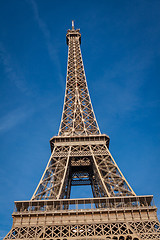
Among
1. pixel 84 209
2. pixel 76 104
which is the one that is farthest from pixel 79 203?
pixel 76 104

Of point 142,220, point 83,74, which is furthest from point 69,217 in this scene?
point 83,74

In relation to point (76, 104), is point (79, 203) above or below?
below

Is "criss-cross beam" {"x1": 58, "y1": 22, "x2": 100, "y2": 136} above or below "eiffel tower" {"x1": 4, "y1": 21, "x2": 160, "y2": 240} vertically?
above

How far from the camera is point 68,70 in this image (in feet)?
166

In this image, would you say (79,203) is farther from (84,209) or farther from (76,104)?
(76,104)

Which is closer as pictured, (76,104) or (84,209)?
(84,209)

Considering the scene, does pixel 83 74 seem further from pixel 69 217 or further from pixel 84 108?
pixel 69 217

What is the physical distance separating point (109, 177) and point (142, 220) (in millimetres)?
7877

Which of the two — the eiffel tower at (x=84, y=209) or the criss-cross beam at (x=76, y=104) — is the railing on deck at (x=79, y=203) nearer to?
the eiffel tower at (x=84, y=209)

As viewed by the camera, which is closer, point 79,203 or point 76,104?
point 79,203

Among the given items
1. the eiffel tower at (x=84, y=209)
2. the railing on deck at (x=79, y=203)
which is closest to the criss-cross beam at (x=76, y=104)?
the eiffel tower at (x=84, y=209)

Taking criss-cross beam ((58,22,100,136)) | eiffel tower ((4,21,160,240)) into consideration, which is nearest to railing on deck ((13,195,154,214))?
eiffel tower ((4,21,160,240))

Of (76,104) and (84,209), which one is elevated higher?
(76,104)

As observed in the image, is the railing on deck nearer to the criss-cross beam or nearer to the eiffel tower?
the eiffel tower
